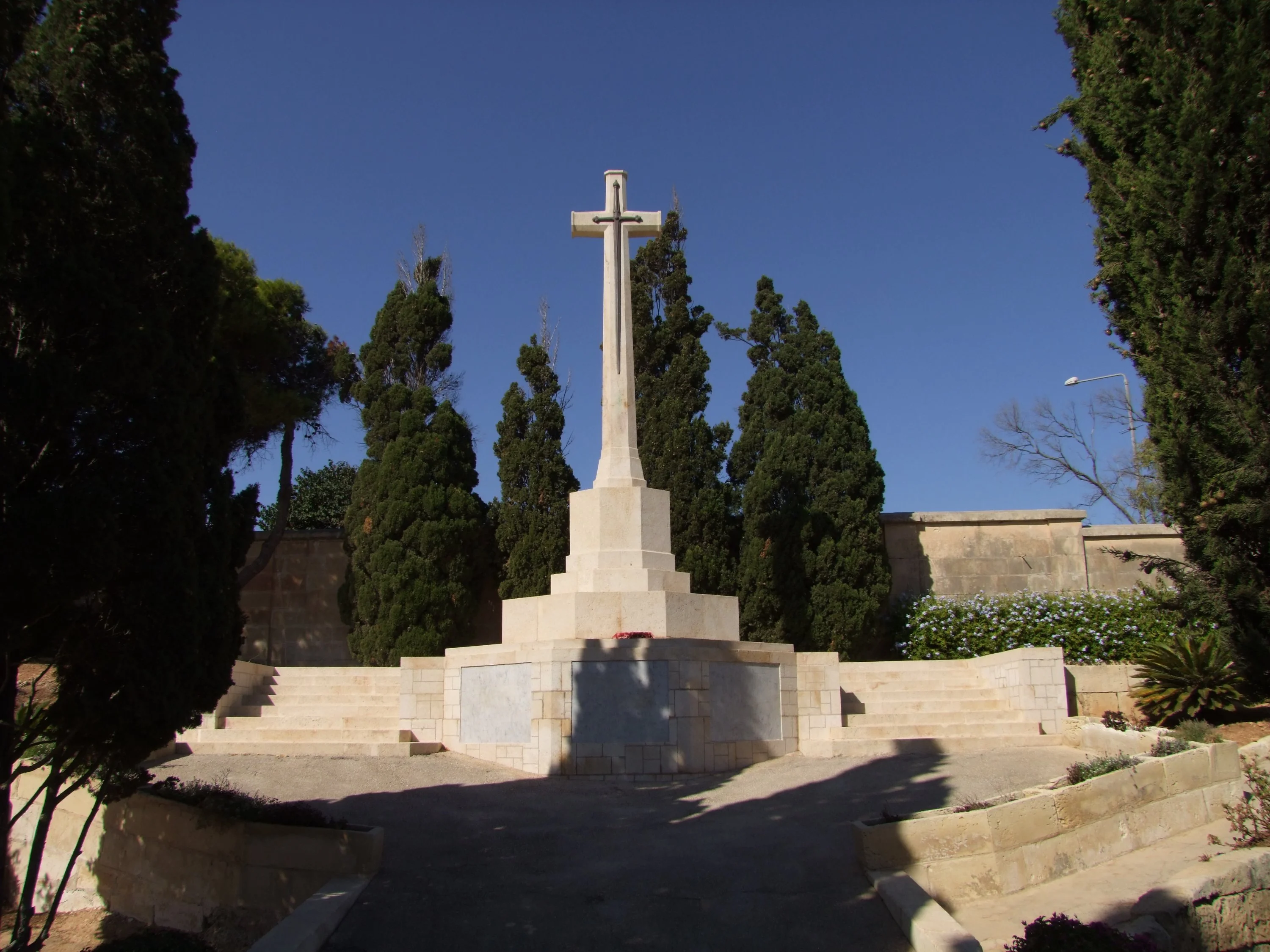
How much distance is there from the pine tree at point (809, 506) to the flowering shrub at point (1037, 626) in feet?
2.66

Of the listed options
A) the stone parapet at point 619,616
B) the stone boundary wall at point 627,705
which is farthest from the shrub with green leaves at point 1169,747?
the stone parapet at point 619,616

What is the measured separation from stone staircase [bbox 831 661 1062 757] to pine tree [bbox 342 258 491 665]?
656 centimetres

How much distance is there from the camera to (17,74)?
6398 mm

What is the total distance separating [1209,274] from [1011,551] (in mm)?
9826

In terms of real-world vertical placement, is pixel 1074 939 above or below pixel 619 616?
below

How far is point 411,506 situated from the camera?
16547 mm

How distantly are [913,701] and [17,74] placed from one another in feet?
37.3

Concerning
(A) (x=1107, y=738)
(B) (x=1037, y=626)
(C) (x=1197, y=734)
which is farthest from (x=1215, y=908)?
(B) (x=1037, y=626)

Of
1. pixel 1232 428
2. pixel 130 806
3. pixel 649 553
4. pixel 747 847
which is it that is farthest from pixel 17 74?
pixel 1232 428

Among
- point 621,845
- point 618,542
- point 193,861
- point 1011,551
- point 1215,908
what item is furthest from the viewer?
point 1011,551

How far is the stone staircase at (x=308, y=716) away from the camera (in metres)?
11.2

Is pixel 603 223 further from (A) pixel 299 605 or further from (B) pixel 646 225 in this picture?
(A) pixel 299 605

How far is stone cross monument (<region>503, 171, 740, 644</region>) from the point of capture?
1172cm

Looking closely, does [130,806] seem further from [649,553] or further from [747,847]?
[649,553]
